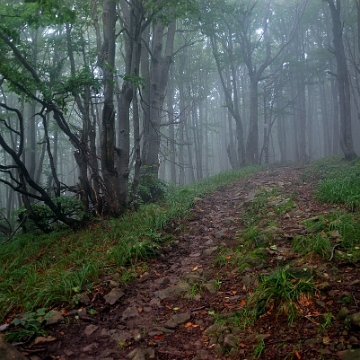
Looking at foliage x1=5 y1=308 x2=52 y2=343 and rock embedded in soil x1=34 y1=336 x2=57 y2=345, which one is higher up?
foliage x1=5 y1=308 x2=52 y2=343

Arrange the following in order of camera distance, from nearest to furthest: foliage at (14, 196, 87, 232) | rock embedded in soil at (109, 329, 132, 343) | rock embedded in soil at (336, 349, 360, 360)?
rock embedded in soil at (336, 349, 360, 360)
rock embedded in soil at (109, 329, 132, 343)
foliage at (14, 196, 87, 232)

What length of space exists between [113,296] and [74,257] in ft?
5.31

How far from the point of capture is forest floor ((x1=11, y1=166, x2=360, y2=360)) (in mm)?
3045

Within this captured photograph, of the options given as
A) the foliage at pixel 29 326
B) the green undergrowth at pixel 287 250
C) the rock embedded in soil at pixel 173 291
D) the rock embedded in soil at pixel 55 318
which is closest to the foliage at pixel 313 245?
the green undergrowth at pixel 287 250

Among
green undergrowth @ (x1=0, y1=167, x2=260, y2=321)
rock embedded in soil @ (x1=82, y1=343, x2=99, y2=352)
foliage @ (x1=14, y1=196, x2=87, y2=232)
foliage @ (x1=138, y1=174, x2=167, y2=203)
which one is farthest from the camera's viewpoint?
foliage @ (x1=138, y1=174, x2=167, y2=203)

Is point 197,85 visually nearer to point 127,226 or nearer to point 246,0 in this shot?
point 246,0

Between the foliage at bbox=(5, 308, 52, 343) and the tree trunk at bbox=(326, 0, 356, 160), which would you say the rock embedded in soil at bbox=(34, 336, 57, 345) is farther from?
the tree trunk at bbox=(326, 0, 356, 160)

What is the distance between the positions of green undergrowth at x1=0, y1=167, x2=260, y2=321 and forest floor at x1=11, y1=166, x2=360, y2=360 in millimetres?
259

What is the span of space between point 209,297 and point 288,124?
118 feet

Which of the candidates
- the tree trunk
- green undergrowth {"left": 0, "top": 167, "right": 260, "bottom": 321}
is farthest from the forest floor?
the tree trunk

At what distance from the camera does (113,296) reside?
4289 mm

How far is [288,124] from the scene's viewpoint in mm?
37250

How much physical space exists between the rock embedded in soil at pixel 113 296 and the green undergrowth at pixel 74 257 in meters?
0.30

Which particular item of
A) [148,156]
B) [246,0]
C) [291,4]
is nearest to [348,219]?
[148,156]
